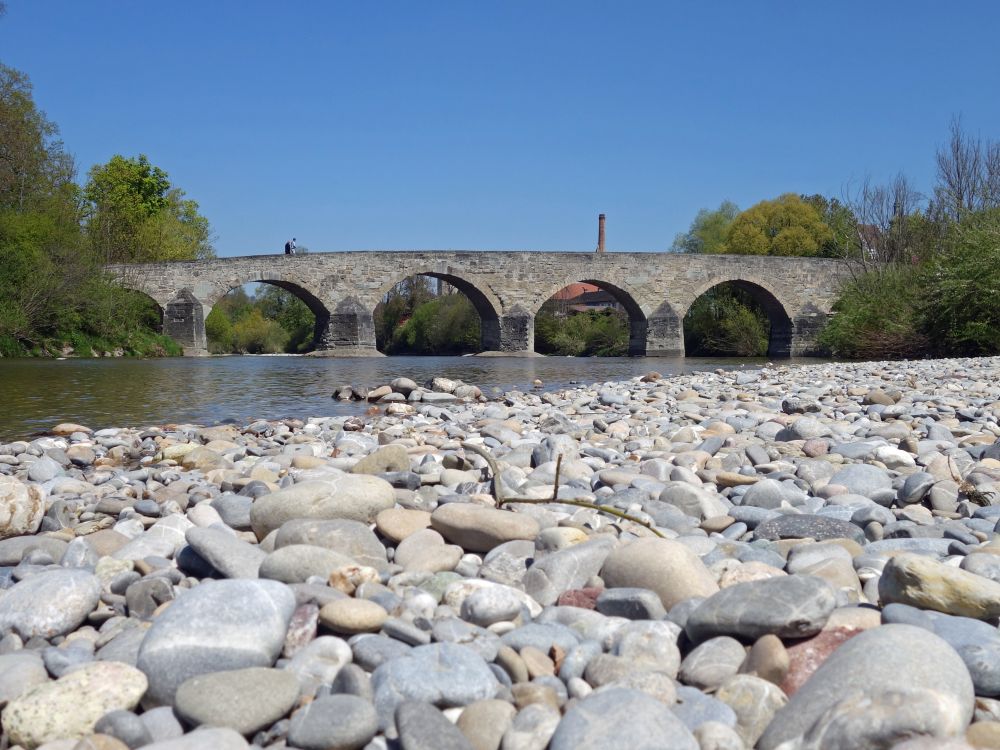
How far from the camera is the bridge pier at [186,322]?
2520cm

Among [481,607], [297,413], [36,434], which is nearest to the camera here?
[481,607]

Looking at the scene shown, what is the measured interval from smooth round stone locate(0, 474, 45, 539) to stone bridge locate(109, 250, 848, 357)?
78.9 ft

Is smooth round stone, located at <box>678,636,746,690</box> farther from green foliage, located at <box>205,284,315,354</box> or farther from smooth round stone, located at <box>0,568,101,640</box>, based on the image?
green foliage, located at <box>205,284,315,354</box>

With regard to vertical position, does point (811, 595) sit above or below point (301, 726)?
above

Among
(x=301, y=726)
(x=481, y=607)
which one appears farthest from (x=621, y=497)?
(x=301, y=726)

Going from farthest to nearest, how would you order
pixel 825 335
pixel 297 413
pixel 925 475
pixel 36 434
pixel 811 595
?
pixel 825 335 < pixel 297 413 < pixel 36 434 < pixel 925 475 < pixel 811 595

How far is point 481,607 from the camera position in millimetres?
1655

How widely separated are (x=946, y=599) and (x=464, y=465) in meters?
2.09

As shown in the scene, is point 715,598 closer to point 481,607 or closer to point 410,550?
point 481,607

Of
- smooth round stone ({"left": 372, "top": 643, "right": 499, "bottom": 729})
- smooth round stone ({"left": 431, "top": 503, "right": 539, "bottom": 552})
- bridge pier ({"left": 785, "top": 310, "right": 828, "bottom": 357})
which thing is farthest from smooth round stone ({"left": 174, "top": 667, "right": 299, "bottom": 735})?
bridge pier ({"left": 785, "top": 310, "right": 828, "bottom": 357})

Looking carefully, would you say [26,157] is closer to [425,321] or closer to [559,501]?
[425,321]

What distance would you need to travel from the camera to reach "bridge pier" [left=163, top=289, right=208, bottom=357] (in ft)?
82.7

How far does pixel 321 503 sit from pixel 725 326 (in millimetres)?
29892

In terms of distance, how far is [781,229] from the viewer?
37.7 m
